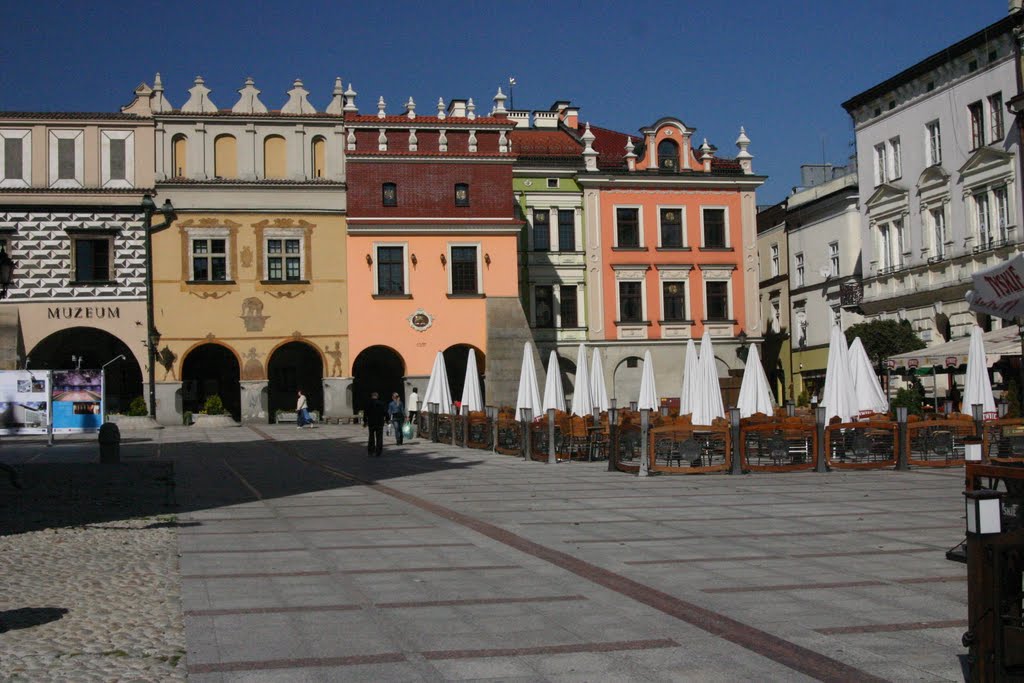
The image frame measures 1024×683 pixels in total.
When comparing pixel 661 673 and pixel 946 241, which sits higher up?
pixel 946 241

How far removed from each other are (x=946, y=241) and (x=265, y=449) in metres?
24.7

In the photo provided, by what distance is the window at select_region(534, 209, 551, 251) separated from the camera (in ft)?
172

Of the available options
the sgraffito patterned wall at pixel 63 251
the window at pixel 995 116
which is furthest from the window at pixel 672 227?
the sgraffito patterned wall at pixel 63 251

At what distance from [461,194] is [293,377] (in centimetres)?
1116

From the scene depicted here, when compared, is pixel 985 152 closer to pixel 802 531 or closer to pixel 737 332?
pixel 737 332

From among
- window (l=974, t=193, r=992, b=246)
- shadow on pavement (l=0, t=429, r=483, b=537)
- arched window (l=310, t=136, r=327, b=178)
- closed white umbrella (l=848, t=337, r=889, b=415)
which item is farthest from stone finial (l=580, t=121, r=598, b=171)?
closed white umbrella (l=848, t=337, r=889, b=415)

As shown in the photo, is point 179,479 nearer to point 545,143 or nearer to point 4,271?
point 4,271

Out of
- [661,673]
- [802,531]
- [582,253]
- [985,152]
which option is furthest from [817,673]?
[582,253]

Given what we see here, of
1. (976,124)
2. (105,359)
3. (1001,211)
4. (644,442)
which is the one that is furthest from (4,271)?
(105,359)

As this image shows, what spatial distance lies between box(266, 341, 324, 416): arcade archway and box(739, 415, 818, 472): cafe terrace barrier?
31.9m

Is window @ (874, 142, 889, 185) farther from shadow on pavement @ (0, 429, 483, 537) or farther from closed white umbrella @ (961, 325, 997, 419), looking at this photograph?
shadow on pavement @ (0, 429, 483, 537)

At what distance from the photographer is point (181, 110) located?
46500mm

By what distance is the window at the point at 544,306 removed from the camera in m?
52.1

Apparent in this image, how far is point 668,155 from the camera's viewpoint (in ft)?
176
